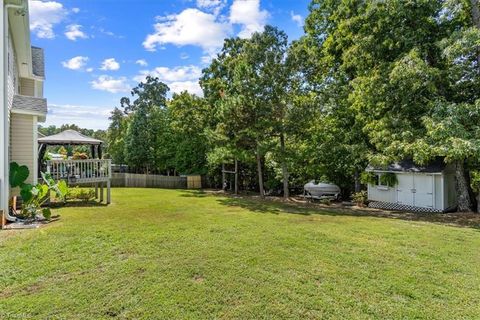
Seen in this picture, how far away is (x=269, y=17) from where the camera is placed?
660 inches

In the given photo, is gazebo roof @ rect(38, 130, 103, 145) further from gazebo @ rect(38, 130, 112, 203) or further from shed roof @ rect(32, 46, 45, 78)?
shed roof @ rect(32, 46, 45, 78)

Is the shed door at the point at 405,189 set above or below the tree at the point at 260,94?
below

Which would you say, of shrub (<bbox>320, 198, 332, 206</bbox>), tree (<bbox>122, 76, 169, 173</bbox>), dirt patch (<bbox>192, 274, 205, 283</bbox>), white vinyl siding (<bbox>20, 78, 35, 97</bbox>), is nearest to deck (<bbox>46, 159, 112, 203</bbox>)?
white vinyl siding (<bbox>20, 78, 35, 97</bbox>)

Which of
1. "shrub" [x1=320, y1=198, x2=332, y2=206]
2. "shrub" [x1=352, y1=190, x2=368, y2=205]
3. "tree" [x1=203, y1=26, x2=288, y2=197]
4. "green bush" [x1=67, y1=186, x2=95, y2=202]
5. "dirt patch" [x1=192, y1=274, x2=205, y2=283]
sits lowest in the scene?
"shrub" [x1=320, y1=198, x2=332, y2=206]

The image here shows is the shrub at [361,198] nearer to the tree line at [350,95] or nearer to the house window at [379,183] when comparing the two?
the house window at [379,183]

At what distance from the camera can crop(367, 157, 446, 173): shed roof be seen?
47.2 ft

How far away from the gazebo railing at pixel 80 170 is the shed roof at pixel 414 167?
14230 mm

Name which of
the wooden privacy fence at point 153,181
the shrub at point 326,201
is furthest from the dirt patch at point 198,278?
the wooden privacy fence at point 153,181

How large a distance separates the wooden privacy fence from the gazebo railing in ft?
38.5

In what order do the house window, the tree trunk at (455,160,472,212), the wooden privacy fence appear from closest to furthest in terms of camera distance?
the tree trunk at (455,160,472,212) → the house window → the wooden privacy fence

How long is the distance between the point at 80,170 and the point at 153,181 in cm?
1265

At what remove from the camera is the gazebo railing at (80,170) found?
12.2 metres

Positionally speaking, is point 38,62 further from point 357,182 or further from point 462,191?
point 462,191

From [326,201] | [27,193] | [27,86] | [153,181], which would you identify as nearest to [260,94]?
[326,201]
